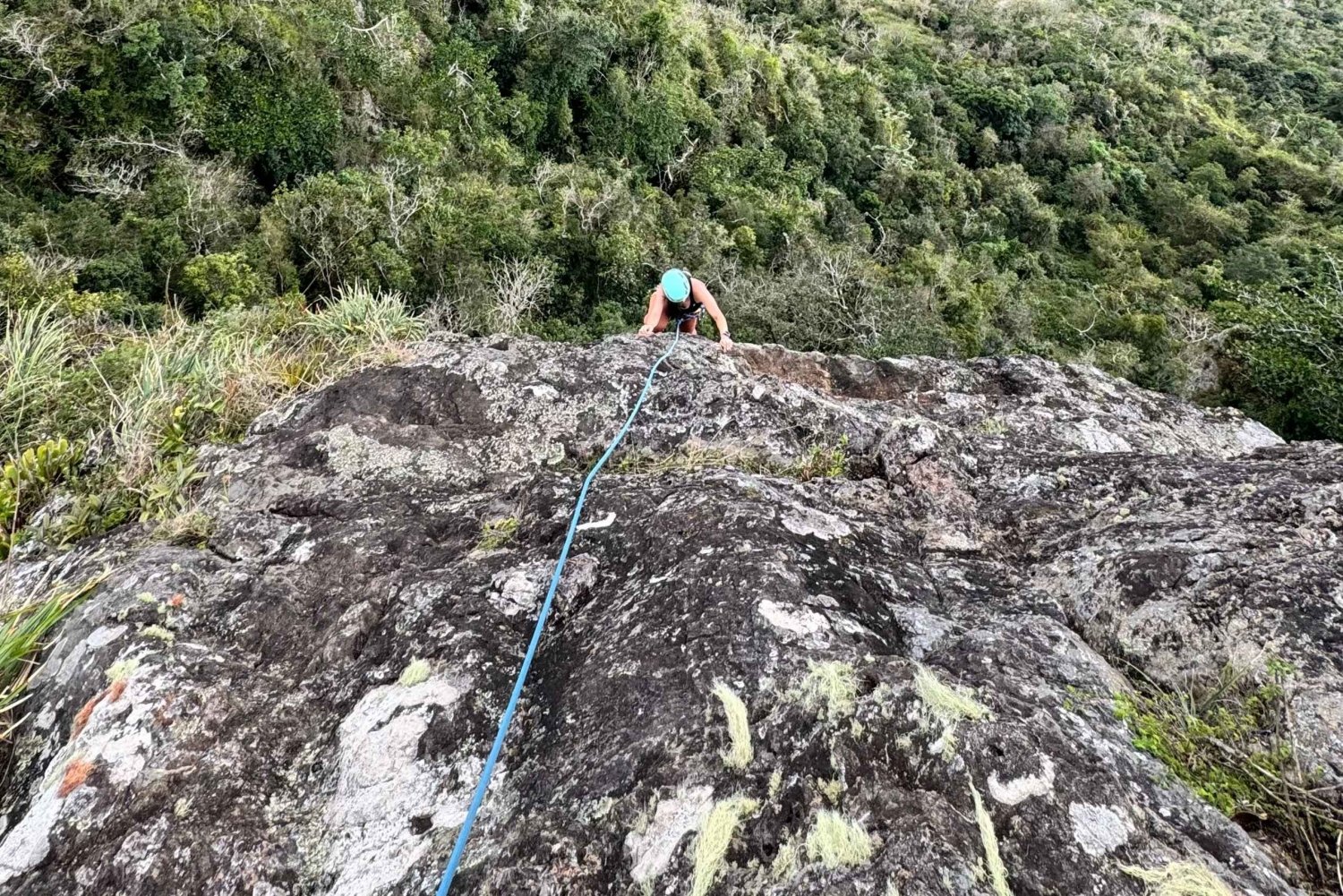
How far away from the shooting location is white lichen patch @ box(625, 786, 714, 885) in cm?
159

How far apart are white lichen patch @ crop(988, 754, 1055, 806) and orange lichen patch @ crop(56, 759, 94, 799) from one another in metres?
2.24

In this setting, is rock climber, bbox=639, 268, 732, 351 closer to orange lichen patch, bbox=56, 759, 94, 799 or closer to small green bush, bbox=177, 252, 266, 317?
orange lichen patch, bbox=56, 759, 94, 799

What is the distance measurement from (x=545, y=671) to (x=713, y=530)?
751 mm

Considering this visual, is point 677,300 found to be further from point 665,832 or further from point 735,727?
point 665,832

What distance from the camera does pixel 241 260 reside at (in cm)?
1058

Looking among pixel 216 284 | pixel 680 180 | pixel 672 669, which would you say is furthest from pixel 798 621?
pixel 680 180

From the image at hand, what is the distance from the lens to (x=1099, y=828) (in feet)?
5.26

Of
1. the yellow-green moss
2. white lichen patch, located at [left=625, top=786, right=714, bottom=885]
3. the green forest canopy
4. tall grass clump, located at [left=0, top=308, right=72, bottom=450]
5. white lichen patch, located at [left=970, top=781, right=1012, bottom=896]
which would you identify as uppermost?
white lichen patch, located at [left=970, top=781, right=1012, bottom=896]

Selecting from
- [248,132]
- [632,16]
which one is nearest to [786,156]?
[632,16]

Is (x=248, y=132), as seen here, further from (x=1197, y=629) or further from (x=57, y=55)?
(x=1197, y=629)

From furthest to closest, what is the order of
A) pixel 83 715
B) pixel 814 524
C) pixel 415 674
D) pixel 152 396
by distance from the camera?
pixel 152 396
pixel 814 524
pixel 415 674
pixel 83 715

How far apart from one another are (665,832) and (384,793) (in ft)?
2.53

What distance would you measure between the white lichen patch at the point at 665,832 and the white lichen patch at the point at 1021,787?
2.21 feet

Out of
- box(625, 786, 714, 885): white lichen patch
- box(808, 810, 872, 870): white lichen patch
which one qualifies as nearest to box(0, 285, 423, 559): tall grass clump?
box(625, 786, 714, 885): white lichen patch
